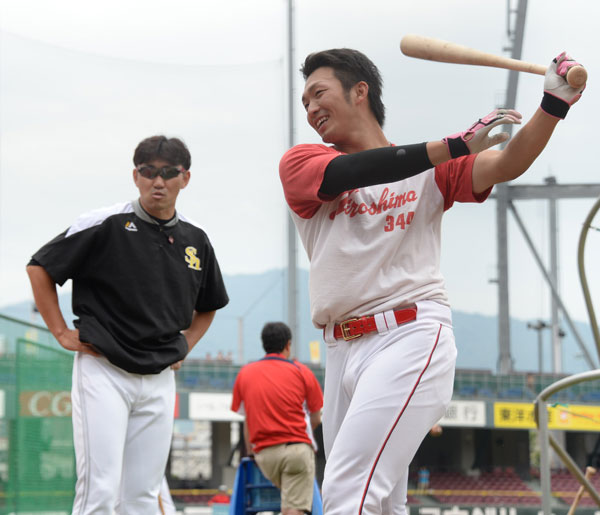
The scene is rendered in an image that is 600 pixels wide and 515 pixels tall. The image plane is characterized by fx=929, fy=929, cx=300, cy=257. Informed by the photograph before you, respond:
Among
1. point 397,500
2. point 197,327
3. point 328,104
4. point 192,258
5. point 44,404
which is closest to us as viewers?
point 397,500

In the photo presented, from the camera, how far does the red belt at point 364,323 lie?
7.93 feet

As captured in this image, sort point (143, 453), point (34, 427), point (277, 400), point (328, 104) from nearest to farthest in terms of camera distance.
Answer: point (328, 104), point (143, 453), point (34, 427), point (277, 400)

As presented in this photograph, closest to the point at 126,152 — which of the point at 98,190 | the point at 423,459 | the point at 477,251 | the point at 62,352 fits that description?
the point at 98,190

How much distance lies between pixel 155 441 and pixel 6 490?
152cm

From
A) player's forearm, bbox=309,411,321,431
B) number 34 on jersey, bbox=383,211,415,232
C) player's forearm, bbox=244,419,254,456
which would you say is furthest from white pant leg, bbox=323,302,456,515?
player's forearm, bbox=244,419,254,456

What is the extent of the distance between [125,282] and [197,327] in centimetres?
57

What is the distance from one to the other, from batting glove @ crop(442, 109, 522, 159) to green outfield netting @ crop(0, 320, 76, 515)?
295 centimetres

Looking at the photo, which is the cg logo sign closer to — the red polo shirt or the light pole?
the red polo shirt

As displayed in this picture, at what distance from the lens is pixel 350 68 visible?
2.75 m

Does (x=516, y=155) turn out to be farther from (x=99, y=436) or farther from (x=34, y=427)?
(x=34, y=427)

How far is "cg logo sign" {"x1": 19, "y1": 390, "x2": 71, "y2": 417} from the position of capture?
4806 mm

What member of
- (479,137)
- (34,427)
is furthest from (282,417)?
(479,137)

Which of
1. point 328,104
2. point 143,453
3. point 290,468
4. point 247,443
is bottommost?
point 290,468

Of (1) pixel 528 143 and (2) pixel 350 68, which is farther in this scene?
(2) pixel 350 68
